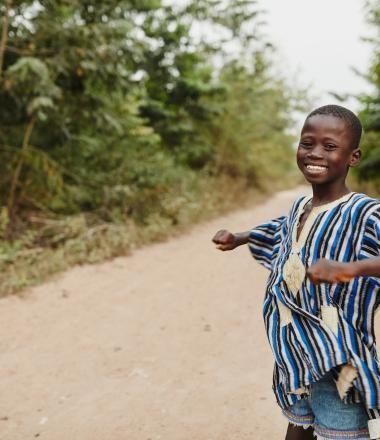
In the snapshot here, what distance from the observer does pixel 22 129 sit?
7.95 m

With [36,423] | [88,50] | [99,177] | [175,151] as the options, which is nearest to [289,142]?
[175,151]

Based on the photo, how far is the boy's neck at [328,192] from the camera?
1783 millimetres

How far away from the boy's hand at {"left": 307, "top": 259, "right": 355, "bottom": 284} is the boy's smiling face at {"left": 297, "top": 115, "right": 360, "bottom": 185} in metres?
0.42

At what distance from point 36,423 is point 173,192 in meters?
7.11

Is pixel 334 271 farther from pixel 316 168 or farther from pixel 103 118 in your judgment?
pixel 103 118

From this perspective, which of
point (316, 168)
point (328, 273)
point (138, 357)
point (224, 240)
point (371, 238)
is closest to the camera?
point (328, 273)

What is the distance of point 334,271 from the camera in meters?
1.44

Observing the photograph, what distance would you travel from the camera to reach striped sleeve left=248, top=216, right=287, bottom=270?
2168 millimetres

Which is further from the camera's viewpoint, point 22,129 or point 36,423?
point 22,129

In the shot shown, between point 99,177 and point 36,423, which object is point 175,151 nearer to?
point 99,177

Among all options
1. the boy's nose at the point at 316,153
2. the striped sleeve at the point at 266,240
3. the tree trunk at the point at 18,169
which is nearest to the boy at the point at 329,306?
the boy's nose at the point at 316,153

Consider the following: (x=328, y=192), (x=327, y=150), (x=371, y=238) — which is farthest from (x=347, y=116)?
(x=371, y=238)

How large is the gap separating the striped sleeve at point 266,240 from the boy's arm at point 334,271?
682 millimetres

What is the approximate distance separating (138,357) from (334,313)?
284cm
